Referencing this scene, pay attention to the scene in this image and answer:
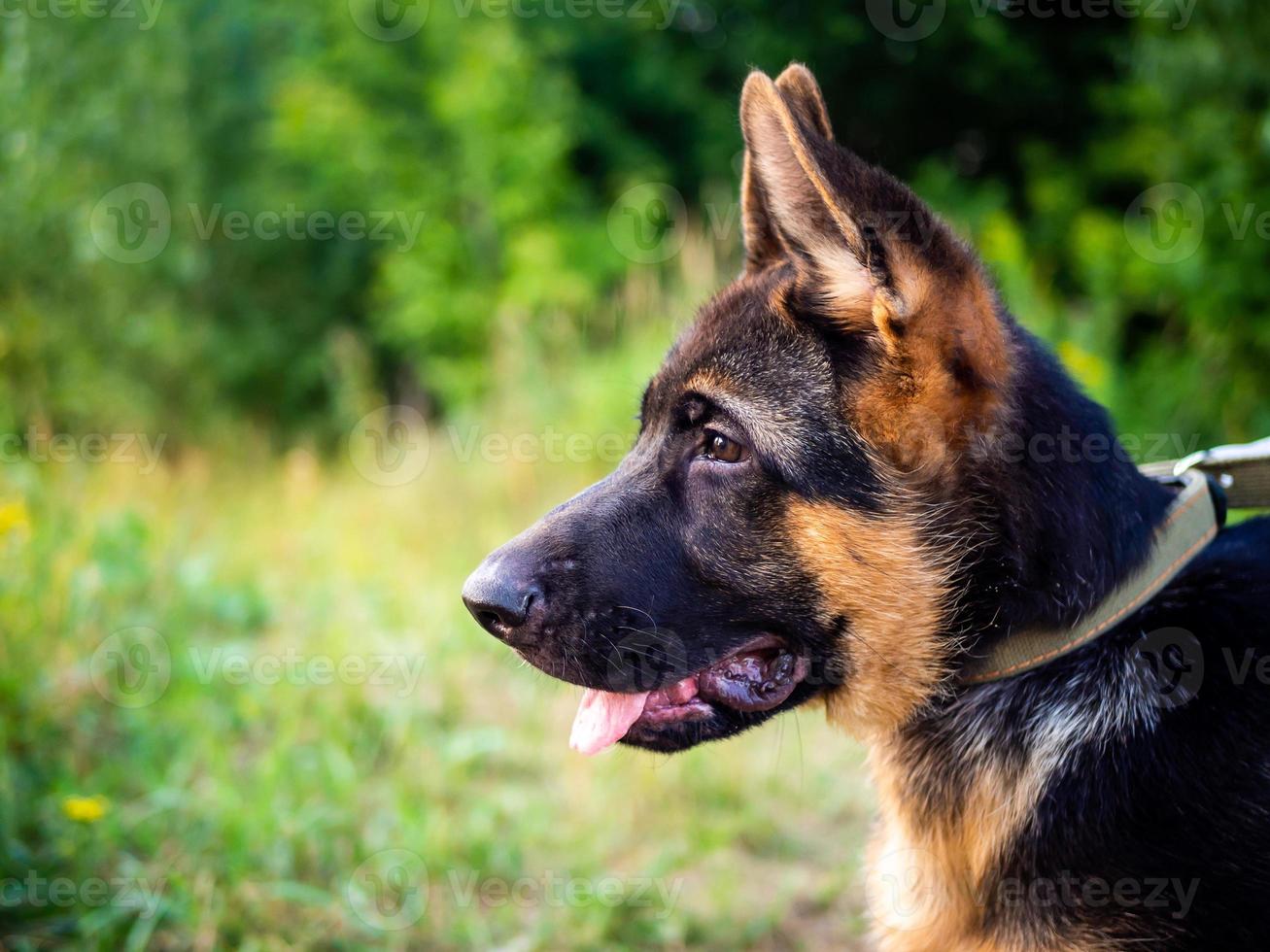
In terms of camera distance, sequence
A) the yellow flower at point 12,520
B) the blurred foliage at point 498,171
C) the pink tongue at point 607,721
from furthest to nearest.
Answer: the blurred foliage at point 498,171 → the yellow flower at point 12,520 → the pink tongue at point 607,721

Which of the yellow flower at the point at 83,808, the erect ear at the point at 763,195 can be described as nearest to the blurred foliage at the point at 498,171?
the yellow flower at the point at 83,808

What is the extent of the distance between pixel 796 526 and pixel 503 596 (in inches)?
32.4

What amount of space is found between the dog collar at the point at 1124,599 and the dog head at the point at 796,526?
5.7 inches

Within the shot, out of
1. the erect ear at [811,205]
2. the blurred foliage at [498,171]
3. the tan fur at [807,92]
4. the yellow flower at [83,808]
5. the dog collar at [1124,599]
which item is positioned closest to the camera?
the erect ear at [811,205]

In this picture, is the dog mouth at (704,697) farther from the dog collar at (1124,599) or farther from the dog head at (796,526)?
the dog collar at (1124,599)

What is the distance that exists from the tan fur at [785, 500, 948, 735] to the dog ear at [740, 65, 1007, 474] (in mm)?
270

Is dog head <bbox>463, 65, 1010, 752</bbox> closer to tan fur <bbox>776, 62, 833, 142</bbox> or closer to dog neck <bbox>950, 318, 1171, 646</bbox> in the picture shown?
dog neck <bbox>950, 318, 1171, 646</bbox>

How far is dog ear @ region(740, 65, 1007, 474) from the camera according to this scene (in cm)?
252

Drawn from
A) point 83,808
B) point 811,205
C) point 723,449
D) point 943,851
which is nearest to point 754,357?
point 723,449

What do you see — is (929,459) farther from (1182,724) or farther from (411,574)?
(411,574)

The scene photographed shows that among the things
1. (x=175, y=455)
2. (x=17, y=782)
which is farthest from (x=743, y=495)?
(x=175, y=455)

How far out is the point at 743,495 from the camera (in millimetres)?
2820

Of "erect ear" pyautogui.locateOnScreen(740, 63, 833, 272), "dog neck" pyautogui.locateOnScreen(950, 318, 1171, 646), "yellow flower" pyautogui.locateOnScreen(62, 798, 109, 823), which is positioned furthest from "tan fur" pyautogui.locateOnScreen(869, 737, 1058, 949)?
"yellow flower" pyautogui.locateOnScreen(62, 798, 109, 823)

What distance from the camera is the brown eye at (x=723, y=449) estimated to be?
2863 mm
